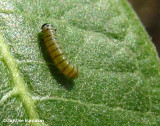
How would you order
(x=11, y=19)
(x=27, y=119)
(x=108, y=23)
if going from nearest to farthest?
(x=27, y=119)
(x=11, y=19)
(x=108, y=23)

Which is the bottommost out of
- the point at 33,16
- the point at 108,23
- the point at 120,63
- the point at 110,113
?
the point at 110,113

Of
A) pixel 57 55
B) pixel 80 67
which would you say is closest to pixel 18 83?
pixel 57 55

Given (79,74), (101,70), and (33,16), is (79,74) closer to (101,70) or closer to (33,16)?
(101,70)

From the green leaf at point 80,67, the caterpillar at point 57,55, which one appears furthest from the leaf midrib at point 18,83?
the caterpillar at point 57,55

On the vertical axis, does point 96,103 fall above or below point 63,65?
below

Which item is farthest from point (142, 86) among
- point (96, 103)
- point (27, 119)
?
point (27, 119)

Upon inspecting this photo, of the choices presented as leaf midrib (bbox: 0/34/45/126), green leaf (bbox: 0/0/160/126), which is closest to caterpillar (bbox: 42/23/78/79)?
green leaf (bbox: 0/0/160/126)

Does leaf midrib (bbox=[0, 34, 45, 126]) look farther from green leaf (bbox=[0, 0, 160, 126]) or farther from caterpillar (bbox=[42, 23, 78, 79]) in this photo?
caterpillar (bbox=[42, 23, 78, 79])

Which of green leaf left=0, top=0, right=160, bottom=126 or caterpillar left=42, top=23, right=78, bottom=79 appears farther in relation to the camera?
caterpillar left=42, top=23, right=78, bottom=79
